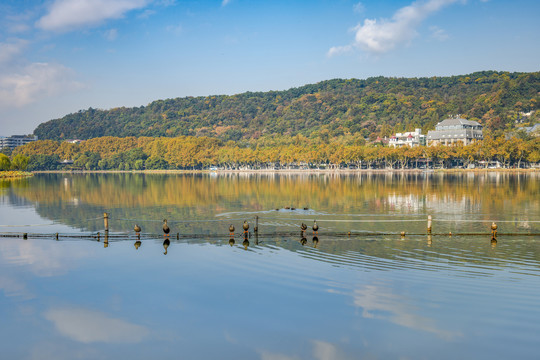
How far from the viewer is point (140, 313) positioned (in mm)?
16562

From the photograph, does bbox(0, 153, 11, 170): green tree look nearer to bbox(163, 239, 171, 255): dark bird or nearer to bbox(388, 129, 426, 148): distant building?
bbox(163, 239, 171, 255): dark bird

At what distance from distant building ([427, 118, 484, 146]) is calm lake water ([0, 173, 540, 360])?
149 meters

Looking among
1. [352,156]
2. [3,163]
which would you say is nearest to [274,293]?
[3,163]

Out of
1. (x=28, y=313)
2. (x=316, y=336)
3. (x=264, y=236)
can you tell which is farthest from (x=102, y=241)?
(x=316, y=336)

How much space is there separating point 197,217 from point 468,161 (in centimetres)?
12164

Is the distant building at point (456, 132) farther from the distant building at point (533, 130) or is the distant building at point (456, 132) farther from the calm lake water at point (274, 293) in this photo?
the calm lake water at point (274, 293)

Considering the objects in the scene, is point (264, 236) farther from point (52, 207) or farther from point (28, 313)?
point (52, 207)

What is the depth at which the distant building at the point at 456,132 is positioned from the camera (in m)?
175

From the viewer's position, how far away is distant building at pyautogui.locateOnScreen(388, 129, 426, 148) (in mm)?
186500

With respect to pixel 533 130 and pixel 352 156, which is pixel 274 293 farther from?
pixel 533 130

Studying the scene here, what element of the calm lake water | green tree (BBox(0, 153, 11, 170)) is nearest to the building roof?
green tree (BBox(0, 153, 11, 170))

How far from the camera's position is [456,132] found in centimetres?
17688

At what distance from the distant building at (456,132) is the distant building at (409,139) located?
365cm

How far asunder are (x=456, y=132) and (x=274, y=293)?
17347cm
